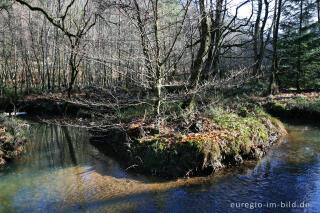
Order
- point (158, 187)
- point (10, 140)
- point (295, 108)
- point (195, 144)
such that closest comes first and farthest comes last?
point (158, 187) < point (195, 144) < point (10, 140) < point (295, 108)

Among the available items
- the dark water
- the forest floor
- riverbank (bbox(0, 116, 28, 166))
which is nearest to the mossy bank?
the forest floor

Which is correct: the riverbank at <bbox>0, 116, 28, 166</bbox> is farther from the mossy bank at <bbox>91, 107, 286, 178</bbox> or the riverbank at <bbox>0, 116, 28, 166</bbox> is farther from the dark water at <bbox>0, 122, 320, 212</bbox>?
the mossy bank at <bbox>91, 107, 286, 178</bbox>

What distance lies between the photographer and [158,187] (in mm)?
6059

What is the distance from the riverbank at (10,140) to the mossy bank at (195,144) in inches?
Answer: 140

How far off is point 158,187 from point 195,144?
148 cm

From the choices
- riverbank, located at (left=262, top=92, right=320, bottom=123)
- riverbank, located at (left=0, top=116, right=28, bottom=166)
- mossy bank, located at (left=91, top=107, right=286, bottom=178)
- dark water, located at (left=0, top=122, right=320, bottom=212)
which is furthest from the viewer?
riverbank, located at (left=262, top=92, right=320, bottom=123)

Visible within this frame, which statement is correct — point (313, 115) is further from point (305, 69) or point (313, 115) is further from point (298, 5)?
point (298, 5)

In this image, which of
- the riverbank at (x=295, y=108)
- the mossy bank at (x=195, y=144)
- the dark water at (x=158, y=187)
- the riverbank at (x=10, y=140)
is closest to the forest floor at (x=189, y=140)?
the mossy bank at (x=195, y=144)

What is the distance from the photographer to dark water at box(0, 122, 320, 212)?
5273 millimetres

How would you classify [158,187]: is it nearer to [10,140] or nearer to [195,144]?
[195,144]

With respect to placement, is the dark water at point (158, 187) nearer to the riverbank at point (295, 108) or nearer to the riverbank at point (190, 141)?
the riverbank at point (190, 141)

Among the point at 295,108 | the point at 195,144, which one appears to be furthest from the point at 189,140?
the point at 295,108

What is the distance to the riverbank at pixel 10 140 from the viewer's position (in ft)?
27.8

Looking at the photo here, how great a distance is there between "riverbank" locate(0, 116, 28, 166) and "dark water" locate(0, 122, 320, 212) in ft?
1.43
